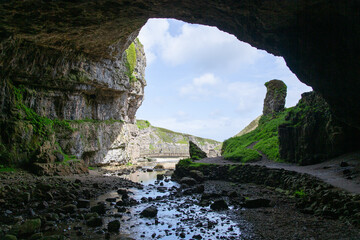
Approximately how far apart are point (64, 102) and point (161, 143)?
206 ft

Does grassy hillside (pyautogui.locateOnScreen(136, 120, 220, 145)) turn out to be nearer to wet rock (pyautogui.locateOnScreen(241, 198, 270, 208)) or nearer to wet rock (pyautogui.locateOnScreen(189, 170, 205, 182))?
wet rock (pyautogui.locateOnScreen(189, 170, 205, 182))

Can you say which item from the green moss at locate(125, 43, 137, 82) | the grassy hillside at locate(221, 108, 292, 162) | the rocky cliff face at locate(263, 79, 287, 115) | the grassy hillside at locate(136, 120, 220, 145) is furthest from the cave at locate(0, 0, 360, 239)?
the grassy hillside at locate(136, 120, 220, 145)

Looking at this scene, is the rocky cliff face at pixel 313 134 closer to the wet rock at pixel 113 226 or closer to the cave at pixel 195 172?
the cave at pixel 195 172

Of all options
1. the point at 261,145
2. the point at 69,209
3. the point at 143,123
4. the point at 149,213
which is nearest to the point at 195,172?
the point at 261,145

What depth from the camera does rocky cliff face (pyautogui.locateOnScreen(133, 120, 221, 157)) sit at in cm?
8307

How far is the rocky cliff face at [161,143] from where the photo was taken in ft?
273

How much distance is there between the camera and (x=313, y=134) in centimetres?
1919

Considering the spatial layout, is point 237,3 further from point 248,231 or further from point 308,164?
point 308,164

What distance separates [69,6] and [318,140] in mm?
20668

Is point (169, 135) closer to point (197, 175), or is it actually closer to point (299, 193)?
point (197, 175)

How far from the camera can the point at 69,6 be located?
11.3 m

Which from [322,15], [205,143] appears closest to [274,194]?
[322,15]

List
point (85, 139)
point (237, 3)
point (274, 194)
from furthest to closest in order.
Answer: point (85, 139) → point (274, 194) → point (237, 3)

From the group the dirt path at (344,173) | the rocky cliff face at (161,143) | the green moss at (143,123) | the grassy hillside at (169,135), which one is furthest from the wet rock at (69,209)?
the grassy hillside at (169,135)
